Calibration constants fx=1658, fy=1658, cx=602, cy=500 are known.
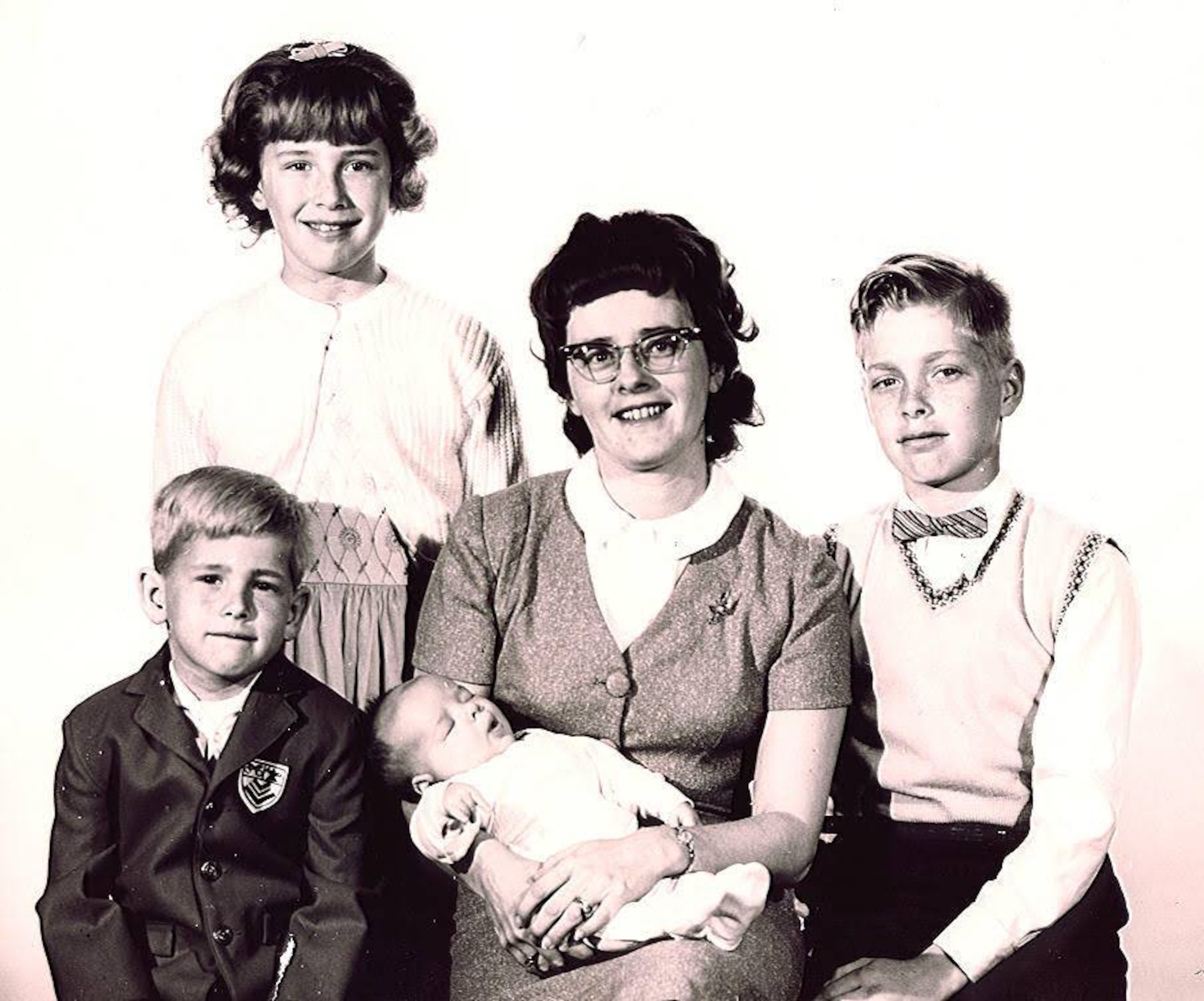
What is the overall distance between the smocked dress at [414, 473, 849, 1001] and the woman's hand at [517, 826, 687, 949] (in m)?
0.20

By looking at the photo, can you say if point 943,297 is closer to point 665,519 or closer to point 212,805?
point 665,519

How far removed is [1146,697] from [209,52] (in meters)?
2.03

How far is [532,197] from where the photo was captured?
9.61 feet

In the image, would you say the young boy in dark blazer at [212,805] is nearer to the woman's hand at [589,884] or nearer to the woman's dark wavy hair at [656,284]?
the woman's hand at [589,884]

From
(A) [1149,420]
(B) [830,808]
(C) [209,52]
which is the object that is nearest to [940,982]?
(B) [830,808]

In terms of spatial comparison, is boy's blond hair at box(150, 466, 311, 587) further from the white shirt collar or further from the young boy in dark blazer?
the white shirt collar

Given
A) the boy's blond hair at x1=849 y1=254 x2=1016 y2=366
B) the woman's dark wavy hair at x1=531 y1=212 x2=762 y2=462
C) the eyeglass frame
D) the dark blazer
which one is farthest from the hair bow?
the dark blazer

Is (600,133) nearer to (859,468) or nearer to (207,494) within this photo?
(859,468)

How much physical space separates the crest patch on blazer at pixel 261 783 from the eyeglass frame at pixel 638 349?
75cm

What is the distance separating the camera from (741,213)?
9.60 feet

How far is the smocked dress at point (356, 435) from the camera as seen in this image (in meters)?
2.77

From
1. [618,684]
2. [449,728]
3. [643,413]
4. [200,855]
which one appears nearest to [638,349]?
[643,413]

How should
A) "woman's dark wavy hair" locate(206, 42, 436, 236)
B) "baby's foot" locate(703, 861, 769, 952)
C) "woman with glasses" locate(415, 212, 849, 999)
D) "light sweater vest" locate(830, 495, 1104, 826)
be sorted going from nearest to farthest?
"baby's foot" locate(703, 861, 769, 952) < "woman with glasses" locate(415, 212, 849, 999) < "light sweater vest" locate(830, 495, 1104, 826) < "woman's dark wavy hair" locate(206, 42, 436, 236)

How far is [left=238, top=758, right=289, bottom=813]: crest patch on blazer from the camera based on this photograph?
94.7 inches
